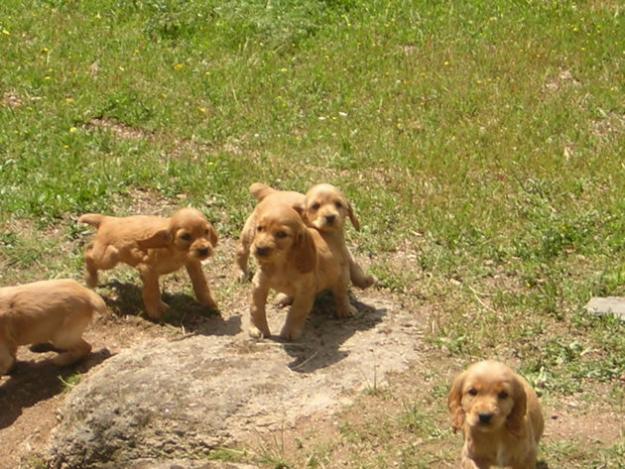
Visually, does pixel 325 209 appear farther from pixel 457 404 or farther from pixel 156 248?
pixel 457 404

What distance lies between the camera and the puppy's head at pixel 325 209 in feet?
31.7

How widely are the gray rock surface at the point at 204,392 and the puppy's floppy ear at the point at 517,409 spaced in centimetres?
163

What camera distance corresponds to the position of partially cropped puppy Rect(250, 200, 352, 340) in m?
→ 8.97

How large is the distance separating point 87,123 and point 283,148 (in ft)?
6.46

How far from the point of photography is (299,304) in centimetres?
934

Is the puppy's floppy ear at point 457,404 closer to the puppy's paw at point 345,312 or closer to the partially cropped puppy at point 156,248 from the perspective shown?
the puppy's paw at point 345,312

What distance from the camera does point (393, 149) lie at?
501 inches

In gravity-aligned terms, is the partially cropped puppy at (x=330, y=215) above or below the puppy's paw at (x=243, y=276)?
above

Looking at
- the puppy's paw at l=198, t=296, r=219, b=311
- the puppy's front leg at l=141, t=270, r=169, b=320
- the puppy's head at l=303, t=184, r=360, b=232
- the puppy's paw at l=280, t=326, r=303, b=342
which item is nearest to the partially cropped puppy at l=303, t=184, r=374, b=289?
the puppy's head at l=303, t=184, r=360, b=232

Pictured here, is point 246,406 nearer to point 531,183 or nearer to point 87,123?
point 531,183

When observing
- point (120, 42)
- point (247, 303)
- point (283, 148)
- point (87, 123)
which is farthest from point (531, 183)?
point (120, 42)

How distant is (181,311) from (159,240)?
671 millimetres

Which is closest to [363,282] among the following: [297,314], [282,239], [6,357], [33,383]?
[297,314]

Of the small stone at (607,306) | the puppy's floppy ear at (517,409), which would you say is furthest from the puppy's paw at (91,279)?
the puppy's floppy ear at (517,409)
